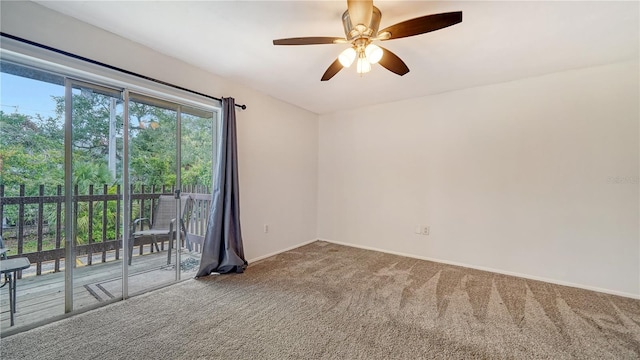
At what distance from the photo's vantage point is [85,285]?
2.30 m

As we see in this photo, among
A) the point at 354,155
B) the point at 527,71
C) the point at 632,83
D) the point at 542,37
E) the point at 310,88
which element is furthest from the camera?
the point at 354,155

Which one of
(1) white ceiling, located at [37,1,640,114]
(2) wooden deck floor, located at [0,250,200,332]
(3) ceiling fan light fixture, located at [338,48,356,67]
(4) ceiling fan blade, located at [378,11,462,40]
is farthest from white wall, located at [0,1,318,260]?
(4) ceiling fan blade, located at [378,11,462,40]

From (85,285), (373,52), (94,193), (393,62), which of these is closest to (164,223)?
(94,193)

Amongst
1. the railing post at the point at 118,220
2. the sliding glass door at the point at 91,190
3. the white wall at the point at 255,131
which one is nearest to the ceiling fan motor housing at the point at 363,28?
the white wall at the point at 255,131

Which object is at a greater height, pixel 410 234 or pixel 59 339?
pixel 410 234

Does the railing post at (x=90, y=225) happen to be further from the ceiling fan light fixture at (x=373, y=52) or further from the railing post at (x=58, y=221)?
the ceiling fan light fixture at (x=373, y=52)

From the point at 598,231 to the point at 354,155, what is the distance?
9.89 feet

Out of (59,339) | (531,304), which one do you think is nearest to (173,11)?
(59,339)

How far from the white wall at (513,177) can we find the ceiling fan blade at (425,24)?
2131 millimetres

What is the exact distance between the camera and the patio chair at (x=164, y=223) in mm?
2576

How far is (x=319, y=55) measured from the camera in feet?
8.29

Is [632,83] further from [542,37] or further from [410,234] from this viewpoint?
[410,234]

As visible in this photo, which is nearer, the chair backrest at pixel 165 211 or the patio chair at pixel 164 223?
the patio chair at pixel 164 223

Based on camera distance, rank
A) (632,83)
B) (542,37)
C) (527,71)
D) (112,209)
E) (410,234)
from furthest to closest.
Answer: (410,234), (527,71), (632,83), (112,209), (542,37)
